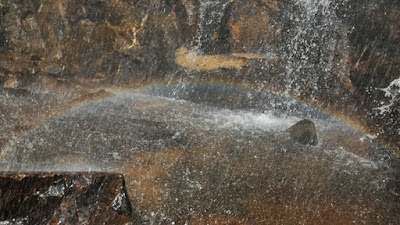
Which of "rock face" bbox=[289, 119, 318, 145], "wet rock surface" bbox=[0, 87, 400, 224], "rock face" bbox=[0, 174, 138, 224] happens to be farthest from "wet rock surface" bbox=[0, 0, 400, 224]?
"rock face" bbox=[0, 174, 138, 224]

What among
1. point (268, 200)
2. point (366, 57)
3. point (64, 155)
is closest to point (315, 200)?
point (268, 200)

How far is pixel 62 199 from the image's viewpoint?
343 cm

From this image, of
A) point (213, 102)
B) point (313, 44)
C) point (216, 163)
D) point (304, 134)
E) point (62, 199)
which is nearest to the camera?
point (62, 199)

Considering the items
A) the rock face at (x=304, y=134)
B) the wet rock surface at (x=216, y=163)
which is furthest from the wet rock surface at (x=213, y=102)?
the rock face at (x=304, y=134)

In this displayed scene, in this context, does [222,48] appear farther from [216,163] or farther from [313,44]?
[216,163]

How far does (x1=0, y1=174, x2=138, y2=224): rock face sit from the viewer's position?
3.28 metres

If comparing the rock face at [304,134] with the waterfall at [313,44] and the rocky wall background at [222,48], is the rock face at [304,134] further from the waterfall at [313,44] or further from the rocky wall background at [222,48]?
the waterfall at [313,44]

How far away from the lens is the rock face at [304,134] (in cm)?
690

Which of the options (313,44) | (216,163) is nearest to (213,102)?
(313,44)

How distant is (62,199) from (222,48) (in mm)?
7114

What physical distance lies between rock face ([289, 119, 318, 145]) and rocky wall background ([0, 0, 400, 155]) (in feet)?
6.45

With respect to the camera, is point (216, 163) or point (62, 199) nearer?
point (62, 199)

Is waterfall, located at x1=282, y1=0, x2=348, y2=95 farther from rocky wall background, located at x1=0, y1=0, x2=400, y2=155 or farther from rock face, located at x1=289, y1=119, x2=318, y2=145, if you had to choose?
rock face, located at x1=289, y1=119, x2=318, y2=145

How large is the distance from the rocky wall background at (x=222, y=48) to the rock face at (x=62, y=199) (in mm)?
5822
